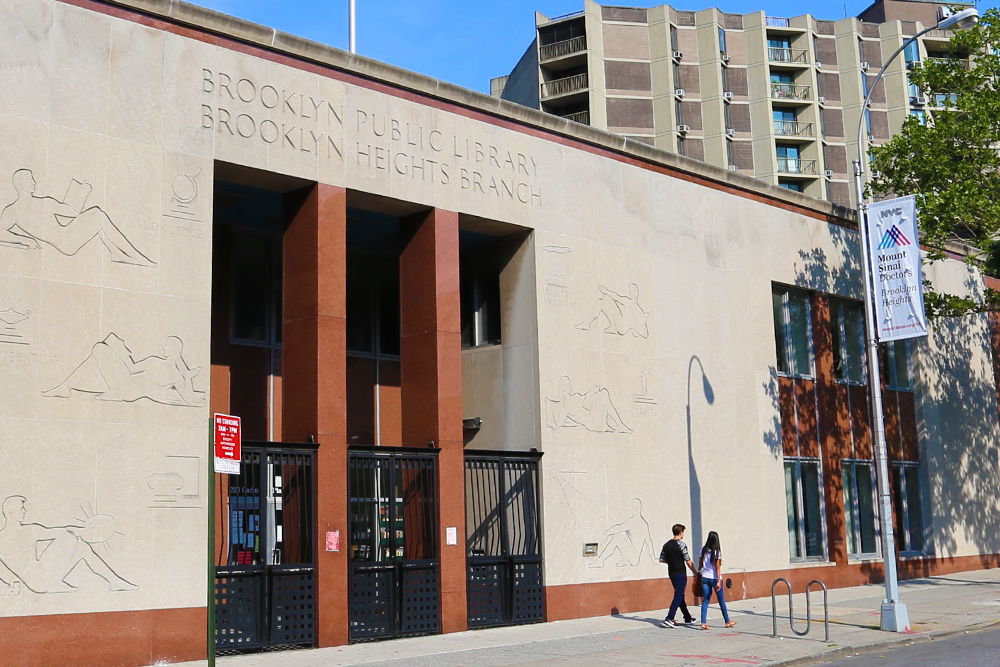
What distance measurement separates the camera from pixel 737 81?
73500 mm

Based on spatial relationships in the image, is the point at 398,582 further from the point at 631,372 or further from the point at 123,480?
the point at 631,372

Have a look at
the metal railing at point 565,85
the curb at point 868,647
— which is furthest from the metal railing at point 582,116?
the curb at point 868,647

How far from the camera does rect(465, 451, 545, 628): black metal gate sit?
63.2 ft

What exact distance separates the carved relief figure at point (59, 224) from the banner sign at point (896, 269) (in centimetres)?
1266

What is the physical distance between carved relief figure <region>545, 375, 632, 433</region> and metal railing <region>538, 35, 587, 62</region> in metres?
49.5

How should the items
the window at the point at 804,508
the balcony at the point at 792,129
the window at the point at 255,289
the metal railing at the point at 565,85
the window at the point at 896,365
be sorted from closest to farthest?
the window at the point at 255,289 < the window at the point at 804,508 < the window at the point at 896,365 < the metal railing at the point at 565,85 < the balcony at the point at 792,129

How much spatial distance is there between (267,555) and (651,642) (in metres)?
6.27

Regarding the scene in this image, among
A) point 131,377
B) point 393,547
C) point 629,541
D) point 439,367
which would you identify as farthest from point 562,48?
point 131,377

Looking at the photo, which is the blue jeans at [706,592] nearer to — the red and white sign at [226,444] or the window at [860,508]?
the window at [860,508]

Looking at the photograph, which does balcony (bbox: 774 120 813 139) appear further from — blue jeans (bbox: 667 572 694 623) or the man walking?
blue jeans (bbox: 667 572 694 623)

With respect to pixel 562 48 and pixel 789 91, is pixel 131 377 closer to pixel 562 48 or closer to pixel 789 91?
pixel 562 48

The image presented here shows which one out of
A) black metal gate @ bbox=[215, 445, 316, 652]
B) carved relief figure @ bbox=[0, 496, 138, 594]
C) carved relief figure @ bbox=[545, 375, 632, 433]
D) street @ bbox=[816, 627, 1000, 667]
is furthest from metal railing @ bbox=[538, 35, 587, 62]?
carved relief figure @ bbox=[0, 496, 138, 594]

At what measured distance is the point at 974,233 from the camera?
28125 millimetres

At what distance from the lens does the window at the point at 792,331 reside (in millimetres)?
26250
